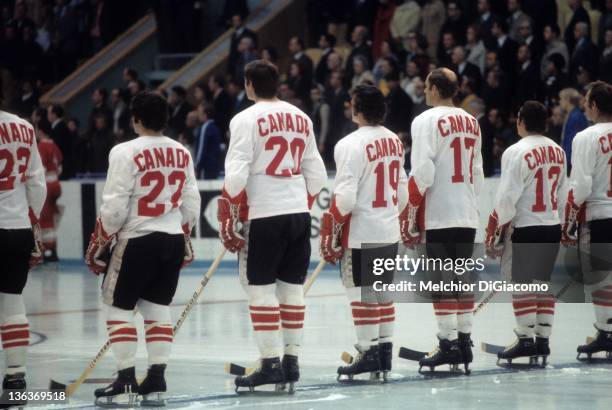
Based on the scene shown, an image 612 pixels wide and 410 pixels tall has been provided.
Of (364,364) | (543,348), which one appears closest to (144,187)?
(364,364)

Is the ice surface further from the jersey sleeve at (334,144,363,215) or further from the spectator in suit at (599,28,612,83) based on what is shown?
the spectator in suit at (599,28,612,83)

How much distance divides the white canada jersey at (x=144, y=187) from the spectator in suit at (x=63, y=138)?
13709mm

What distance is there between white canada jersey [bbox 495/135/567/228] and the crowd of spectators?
24.3 feet

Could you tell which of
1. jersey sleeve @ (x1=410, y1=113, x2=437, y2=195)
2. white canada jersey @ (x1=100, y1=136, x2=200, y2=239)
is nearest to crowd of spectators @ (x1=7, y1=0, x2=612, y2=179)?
jersey sleeve @ (x1=410, y1=113, x2=437, y2=195)

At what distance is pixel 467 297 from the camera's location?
10180mm

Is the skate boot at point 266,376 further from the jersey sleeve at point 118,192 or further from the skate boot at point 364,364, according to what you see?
the jersey sleeve at point 118,192

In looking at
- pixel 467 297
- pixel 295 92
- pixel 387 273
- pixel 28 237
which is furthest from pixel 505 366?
pixel 295 92

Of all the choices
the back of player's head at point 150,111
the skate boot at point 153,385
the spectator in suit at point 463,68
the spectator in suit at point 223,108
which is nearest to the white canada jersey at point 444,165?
the back of player's head at point 150,111

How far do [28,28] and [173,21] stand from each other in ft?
10.3

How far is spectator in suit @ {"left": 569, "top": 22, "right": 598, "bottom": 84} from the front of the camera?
64.7ft

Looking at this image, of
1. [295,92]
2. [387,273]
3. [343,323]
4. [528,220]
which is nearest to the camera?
[387,273]

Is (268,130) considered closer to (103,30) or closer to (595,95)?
(595,95)

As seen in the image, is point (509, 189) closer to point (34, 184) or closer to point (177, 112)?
point (34, 184)

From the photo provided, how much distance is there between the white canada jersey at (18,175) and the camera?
8758 millimetres
